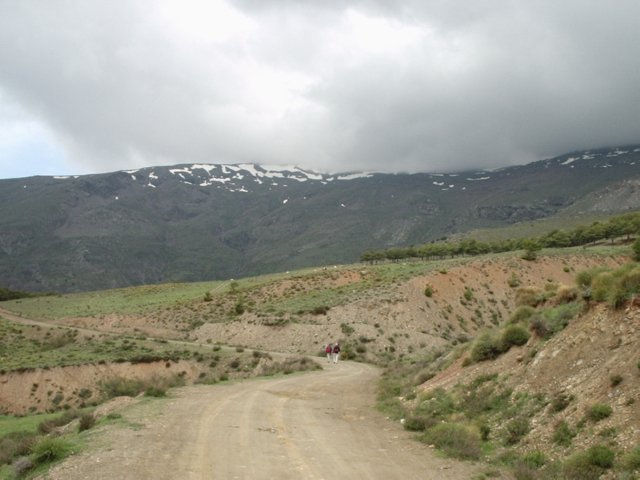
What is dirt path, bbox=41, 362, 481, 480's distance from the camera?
472 inches

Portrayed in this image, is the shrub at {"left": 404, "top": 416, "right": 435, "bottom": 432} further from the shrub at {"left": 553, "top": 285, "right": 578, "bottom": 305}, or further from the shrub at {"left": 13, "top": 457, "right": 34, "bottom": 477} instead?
the shrub at {"left": 13, "top": 457, "right": 34, "bottom": 477}

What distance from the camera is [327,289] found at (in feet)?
244

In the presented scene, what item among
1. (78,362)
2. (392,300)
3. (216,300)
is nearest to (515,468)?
(78,362)

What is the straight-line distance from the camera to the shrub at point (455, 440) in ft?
45.1

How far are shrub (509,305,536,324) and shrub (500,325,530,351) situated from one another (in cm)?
133

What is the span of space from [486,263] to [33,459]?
211 ft

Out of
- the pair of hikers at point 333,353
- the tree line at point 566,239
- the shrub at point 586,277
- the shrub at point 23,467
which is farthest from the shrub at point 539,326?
the tree line at point 566,239

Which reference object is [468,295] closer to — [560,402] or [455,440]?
[455,440]

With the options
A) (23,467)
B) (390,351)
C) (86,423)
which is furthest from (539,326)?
(390,351)

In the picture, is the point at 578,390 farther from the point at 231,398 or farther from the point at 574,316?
the point at 231,398

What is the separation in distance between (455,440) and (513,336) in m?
6.43

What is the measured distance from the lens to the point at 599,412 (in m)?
12.1

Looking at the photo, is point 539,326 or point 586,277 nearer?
point 539,326

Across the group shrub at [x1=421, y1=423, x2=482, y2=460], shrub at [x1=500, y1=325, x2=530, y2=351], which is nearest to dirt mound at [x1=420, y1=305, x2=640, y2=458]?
shrub at [x1=500, y1=325, x2=530, y2=351]
